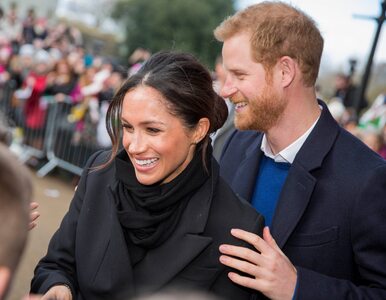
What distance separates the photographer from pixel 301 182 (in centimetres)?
238

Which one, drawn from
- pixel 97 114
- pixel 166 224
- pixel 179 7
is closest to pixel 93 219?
pixel 166 224

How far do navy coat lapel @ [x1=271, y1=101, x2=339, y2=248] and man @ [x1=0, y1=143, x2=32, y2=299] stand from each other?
56.1 inches

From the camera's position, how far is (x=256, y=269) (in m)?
2.07

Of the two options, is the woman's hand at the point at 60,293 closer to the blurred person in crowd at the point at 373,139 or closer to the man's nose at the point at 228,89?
the man's nose at the point at 228,89

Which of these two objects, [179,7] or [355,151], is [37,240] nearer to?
[355,151]

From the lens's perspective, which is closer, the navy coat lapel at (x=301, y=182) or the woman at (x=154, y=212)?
the woman at (x=154, y=212)

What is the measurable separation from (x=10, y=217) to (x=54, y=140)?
8206 mm

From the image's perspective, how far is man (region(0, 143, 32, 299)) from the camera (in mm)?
1102

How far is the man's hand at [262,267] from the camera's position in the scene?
2.07m

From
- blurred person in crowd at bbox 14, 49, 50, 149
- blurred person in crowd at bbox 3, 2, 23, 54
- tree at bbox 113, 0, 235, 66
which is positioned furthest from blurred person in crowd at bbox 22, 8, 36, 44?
tree at bbox 113, 0, 235, 66

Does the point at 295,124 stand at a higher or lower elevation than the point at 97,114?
higher

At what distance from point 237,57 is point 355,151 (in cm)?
70

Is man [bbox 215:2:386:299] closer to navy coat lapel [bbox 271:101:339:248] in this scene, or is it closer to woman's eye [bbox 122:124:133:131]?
navy coat lapel [bbox 271:101:339:248]

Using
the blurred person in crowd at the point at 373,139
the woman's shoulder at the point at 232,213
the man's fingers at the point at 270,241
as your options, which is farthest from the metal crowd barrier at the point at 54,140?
the man's fingers at the point at 270,241
